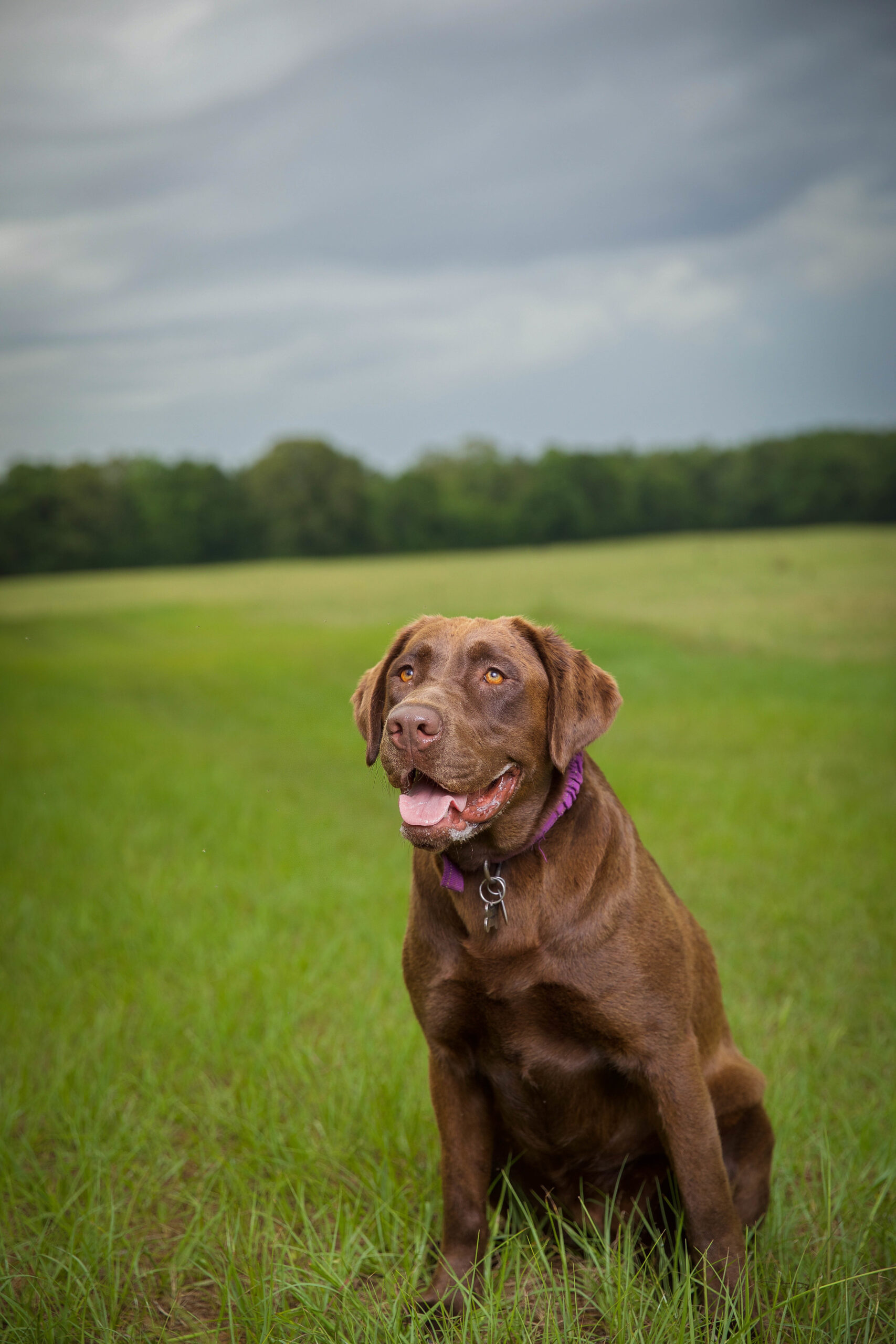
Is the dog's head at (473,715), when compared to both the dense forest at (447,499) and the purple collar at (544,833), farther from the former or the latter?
the dense forest at (447,499)

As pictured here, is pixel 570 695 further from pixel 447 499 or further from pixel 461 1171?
pixel 447 499

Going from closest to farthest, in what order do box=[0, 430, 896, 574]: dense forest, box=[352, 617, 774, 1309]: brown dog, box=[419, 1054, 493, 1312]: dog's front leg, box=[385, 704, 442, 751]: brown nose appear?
box=[385, 704, 442, 751]: brown nose, box=[352, 617, 774, 1309]: brown dog, box=[419, 1054, 493, 1312]: dog's front leg, box=[0, 430, 896, 574]: dense forest

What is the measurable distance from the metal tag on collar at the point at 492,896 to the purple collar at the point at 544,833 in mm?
56

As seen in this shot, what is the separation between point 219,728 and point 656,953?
419 inches

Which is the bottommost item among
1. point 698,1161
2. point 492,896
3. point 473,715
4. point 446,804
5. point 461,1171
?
point 461,1171

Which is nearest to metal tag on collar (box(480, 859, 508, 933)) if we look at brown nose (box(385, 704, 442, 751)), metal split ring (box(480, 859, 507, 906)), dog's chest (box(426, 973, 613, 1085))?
metal split ring (box(480, 859, 507, 906))

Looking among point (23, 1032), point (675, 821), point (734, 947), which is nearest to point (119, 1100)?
point (23, 1032)

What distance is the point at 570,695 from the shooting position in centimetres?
268

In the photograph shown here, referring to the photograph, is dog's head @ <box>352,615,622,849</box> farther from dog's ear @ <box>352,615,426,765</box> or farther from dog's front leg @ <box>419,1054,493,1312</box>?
dog's front leg @ <box>419,1054,493,1312</box>

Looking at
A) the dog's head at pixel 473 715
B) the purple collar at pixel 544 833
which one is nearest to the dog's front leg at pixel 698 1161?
the purple collar at pixel 544 833

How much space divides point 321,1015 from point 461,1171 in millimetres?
2184

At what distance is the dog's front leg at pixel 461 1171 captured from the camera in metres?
2.80

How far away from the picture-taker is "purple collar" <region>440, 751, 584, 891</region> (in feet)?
8.74

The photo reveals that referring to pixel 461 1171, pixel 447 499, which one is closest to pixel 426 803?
pixel 461 1171
